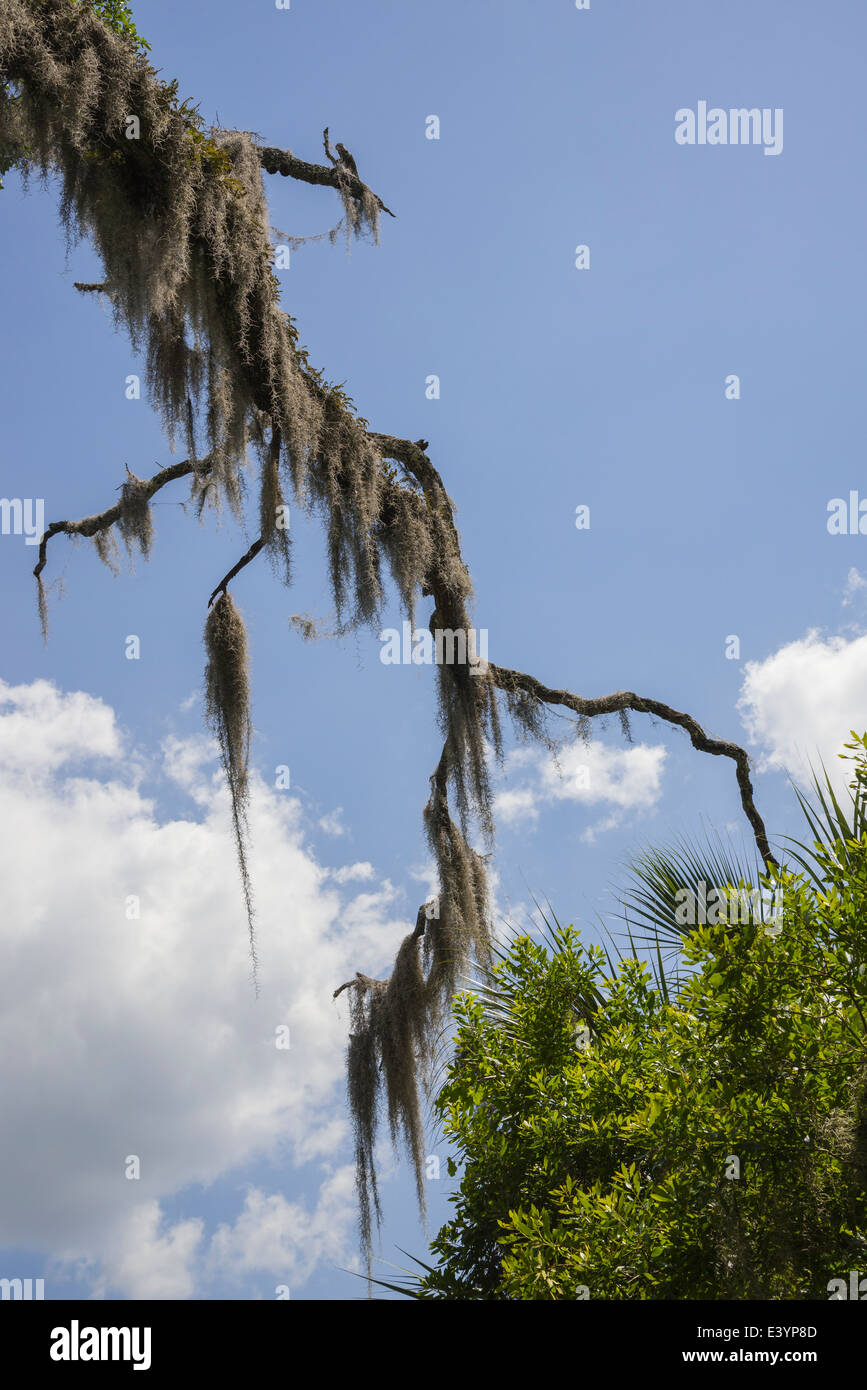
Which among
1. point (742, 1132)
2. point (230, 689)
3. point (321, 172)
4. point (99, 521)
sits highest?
point (321, 172)

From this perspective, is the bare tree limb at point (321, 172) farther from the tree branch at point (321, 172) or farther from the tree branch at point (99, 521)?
the tree branch at point (99, 521)

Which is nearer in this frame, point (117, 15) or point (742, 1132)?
point (742, 1132)

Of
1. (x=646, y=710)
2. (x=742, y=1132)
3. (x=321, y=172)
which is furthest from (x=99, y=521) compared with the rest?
(x=742, y=1132)

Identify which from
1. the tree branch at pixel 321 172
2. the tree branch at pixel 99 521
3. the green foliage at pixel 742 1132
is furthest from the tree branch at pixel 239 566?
the green foliage at pixel 742 1132

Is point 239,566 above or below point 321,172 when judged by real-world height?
below

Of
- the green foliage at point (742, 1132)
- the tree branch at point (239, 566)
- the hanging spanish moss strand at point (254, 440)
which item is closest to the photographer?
the green foliage at point (742, 1132)

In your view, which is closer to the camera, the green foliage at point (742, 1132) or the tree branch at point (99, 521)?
the green foliage at point (742, 1132)

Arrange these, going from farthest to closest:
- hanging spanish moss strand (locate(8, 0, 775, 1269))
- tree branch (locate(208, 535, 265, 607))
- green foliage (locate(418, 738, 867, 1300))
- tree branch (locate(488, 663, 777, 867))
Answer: tree branch (locate(488, 663, 777, 867)) → tree branch (locate(208, 535, 265, 607)) → hanging spanish moss strand (locate(8, 0, 775, 1269)) → green foliage (locate(418, 738, 867, 1300))

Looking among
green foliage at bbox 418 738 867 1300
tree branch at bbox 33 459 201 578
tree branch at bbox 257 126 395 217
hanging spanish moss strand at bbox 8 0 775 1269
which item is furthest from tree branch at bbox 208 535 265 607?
green foliage at bbox 418 738 867 1300

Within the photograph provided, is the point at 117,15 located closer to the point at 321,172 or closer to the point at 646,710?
the point at 321,172

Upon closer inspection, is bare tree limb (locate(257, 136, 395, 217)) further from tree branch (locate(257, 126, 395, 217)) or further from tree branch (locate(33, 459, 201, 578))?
tree branch (locate(33, 459, 201, 578))

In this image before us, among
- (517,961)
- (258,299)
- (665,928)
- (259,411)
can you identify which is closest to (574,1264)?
(517,961)

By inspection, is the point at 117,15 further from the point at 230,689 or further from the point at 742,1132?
the point at 742,1132

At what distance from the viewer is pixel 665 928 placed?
4.82 m
